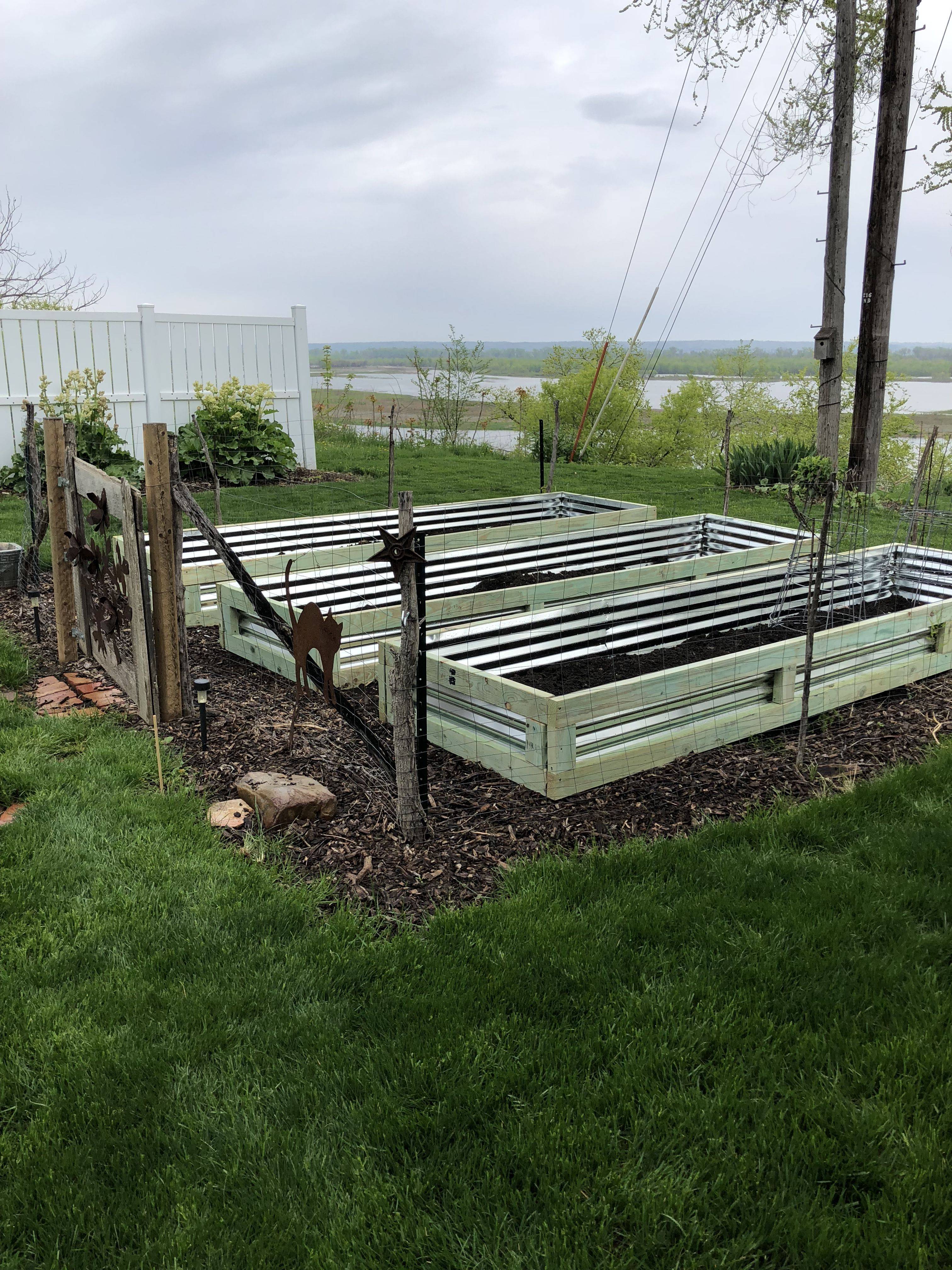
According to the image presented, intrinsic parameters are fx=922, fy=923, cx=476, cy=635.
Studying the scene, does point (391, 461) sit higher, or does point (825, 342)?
point (825, 342)

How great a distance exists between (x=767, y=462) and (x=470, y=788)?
9.39 m

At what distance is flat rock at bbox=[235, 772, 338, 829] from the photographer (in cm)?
375

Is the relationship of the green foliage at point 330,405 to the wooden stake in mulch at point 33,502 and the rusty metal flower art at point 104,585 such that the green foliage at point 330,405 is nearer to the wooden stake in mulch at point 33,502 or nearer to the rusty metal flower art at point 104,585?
the wooden stake in mulch at point 33,502

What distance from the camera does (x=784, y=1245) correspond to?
1939mm

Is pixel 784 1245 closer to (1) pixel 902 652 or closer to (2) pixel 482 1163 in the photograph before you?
(2) pixel 482 1163

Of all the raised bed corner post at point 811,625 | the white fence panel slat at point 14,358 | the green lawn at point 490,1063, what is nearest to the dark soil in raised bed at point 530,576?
the raised bed corner post at point 811,625

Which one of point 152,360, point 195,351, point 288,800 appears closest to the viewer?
point 288,800

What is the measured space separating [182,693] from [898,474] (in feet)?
68.8

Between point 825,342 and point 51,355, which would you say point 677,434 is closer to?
point 51,355

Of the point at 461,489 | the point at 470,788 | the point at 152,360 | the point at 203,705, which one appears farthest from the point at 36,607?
the point at 152,360

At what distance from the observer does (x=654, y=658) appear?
5.13 m

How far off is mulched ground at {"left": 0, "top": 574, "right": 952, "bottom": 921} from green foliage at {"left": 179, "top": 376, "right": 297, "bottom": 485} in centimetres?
697

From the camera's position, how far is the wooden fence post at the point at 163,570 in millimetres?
4402

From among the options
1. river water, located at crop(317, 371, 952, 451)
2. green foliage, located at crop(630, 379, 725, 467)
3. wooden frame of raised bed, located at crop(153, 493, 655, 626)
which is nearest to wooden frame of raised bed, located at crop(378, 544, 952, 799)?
wooden frame of raised bed, located at crop(153, 493, 655, 626)
